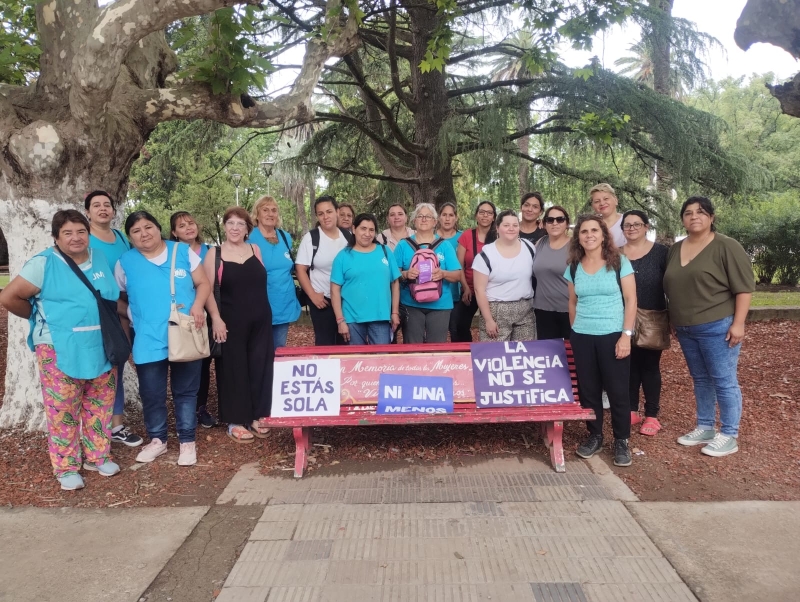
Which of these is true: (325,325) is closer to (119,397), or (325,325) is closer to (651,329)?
(119,397)

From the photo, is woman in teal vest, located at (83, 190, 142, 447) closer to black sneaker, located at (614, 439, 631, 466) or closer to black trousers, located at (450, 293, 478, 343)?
black trousers, located at (450, 293, 478, 343)

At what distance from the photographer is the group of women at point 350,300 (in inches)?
149

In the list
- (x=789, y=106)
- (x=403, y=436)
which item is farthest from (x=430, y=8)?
(x=403, y=436)

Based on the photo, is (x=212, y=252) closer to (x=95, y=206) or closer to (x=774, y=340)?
(x=95, y=206)

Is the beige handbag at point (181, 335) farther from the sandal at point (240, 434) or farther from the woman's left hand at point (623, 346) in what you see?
the woman's left hand at point (623, 346)

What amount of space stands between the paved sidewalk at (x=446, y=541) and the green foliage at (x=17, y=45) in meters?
3.83

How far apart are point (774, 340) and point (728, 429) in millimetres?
4520

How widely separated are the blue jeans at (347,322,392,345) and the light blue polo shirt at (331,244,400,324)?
0.21 feet

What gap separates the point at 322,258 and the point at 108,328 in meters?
1.73

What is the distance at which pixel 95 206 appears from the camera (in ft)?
13.6

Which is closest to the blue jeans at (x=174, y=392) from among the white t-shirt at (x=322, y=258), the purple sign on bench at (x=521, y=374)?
the white t-shirt at (x=322, y=258)

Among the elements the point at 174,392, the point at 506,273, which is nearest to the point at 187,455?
the point at 174,392

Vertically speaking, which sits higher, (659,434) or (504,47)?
(504,47)

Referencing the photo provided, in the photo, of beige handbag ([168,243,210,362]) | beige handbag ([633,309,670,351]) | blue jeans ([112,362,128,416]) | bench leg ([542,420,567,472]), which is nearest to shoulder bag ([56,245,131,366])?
beige handbag ([168,243,210,362])
